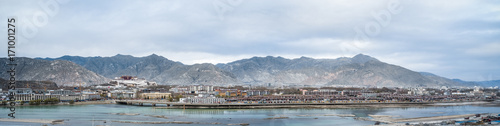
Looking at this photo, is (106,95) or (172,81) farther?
(172,81)

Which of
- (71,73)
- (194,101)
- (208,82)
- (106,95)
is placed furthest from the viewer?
(208,82)

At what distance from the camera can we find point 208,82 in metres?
177

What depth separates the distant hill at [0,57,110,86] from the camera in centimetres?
12462

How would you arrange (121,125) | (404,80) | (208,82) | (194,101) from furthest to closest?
(404,80) < (208,82) < (194,101) < (121,125)

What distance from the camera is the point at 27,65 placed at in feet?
447

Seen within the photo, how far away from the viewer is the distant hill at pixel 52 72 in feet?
409

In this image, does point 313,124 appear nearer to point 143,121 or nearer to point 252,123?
point 252,123

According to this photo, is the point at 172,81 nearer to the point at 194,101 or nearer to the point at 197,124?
the point at 194,101

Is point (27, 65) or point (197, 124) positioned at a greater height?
point (27, 65)

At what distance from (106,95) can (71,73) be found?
176 ft

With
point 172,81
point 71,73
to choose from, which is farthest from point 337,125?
point 172,81

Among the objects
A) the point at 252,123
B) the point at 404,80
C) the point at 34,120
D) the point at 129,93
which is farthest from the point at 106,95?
the point at 404,80

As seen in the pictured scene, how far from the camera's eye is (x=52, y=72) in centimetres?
13025

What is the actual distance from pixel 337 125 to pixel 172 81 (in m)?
155
